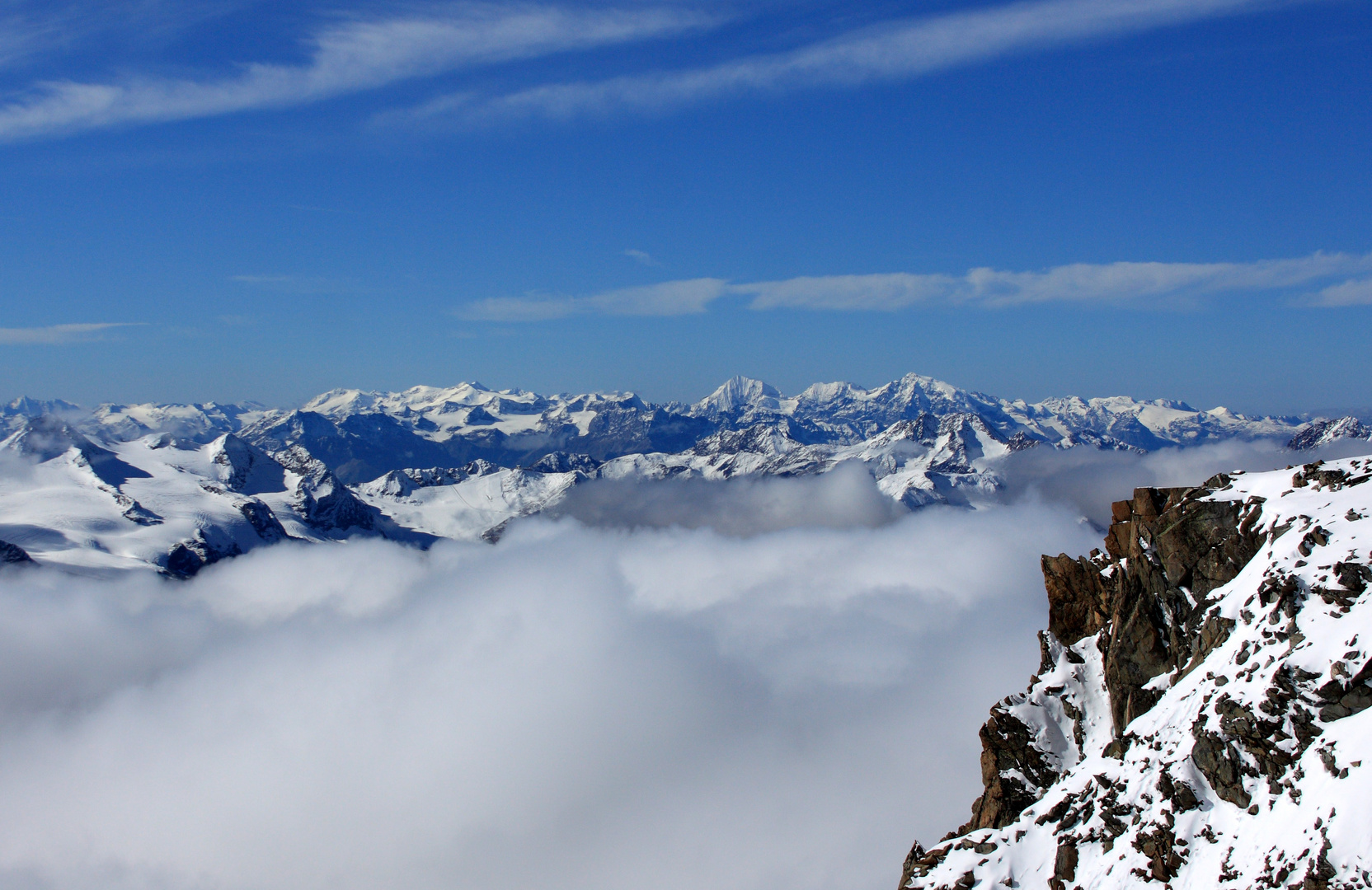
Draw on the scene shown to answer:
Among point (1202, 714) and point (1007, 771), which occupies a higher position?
point (1202, 714)

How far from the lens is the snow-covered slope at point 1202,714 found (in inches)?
2255

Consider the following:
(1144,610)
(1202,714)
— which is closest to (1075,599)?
(1144,610)

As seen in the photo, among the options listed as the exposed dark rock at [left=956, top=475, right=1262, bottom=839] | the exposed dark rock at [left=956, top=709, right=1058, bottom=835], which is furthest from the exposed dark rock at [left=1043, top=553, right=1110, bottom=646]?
the exposed dark rock at [left=956, top=709, right=1058, bottom=835]

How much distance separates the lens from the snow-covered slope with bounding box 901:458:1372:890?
5728cm

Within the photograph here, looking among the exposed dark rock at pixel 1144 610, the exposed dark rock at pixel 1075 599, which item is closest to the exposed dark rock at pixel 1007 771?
the exposed dark rock at pixel 1144 610

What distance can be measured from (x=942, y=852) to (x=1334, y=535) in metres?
44.0

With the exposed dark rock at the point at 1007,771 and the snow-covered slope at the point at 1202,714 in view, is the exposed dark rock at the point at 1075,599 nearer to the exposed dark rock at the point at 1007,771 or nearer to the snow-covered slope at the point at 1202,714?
the snow-covered slope at the point at 1202,714

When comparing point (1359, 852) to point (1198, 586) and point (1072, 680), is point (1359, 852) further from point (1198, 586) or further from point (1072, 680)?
point (1072, 680)

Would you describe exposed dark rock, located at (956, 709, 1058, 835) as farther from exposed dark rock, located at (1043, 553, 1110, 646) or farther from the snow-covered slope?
exposed dark rock, located at (1043, 553, 1110, 646)

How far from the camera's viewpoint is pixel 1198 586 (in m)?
76.4

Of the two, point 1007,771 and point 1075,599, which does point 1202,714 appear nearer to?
point 1007,771

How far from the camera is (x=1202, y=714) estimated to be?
214 ft

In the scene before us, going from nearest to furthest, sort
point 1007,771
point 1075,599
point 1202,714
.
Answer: point 1202,714, point 1007,771, point 1075,599

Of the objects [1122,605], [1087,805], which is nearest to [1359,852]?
[1087,805]
